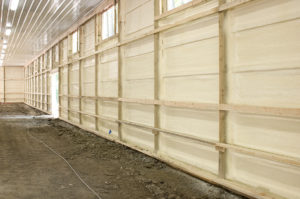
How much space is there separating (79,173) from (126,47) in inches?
140

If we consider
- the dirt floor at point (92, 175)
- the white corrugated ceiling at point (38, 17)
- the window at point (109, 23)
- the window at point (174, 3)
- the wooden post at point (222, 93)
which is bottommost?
the dirt floor at point (92, 175)

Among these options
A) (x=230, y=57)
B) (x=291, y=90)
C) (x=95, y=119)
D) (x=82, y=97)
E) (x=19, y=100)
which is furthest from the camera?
(x=19, y=100)

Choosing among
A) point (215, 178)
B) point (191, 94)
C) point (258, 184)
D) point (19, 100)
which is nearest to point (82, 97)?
point (191, 94)

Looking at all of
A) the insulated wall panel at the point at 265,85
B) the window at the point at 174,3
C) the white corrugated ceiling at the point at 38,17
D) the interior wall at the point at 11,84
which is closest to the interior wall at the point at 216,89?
the insulated wall panel at the point at 265,85

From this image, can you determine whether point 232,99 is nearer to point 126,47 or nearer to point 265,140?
point 265,140

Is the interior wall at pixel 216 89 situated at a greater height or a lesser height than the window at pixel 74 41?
lesser

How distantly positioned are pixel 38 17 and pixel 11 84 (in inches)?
867

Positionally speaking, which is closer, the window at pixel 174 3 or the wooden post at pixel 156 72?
the window at pixel 174 3

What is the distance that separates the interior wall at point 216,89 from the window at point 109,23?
1.28ft

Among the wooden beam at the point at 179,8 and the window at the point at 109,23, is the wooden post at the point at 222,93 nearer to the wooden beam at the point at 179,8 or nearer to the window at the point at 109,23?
the wooden beam at the point at 179,8

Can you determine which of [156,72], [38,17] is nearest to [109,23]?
[38,17]

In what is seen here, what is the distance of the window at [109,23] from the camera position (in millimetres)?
7710

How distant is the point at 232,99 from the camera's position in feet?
13.4

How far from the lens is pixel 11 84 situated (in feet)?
93.4
